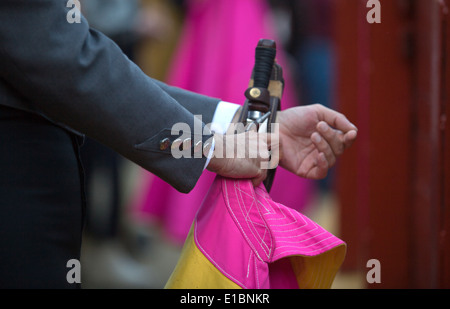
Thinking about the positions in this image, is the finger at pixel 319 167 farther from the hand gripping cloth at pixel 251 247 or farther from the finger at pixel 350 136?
the hand gripping cloth at pixel 251 247

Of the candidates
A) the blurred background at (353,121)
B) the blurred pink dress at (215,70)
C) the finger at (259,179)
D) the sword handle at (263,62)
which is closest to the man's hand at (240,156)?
the finger at (259,179)

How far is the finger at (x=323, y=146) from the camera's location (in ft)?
4.42

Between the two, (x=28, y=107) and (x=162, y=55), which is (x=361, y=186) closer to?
(x=28, y=107)

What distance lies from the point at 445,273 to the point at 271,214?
69cm

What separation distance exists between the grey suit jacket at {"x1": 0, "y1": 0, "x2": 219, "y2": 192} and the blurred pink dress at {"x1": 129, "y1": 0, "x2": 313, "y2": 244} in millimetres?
1616

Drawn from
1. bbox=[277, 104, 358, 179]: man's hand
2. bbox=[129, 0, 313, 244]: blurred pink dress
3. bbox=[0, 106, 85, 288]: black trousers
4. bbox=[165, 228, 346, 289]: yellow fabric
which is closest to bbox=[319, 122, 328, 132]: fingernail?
bbox=[277, 104, 358, 179]: man's hand

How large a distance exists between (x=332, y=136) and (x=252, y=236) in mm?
373

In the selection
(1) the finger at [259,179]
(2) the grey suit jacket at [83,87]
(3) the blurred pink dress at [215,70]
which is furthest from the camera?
(3) the blurred pink dress at [215,70]

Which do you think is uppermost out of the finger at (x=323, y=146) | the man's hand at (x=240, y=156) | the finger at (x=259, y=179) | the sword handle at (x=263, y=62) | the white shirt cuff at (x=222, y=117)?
the sword handle at (x=263, y=62)

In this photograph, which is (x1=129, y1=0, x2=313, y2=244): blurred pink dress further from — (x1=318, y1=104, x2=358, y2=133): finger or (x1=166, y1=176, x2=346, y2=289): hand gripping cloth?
(x1=166, y1=176, x2=346, y2=289): hand gripping cloth

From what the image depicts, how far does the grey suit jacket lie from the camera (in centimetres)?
93

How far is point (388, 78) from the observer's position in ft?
7.13

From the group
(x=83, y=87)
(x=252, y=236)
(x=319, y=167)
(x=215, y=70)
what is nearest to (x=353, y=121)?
(x=215, y=70)
